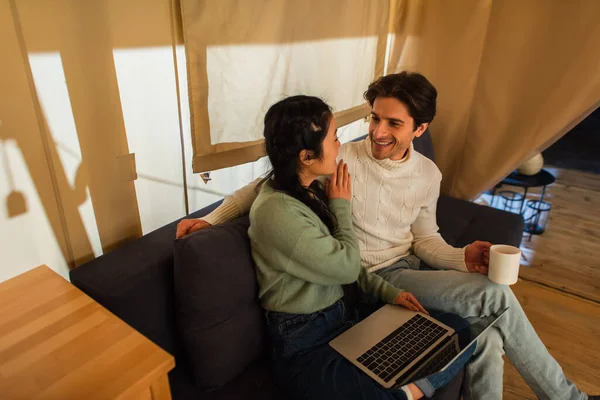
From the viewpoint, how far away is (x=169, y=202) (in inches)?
59.4

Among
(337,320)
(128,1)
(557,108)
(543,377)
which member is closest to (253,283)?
(337,320)

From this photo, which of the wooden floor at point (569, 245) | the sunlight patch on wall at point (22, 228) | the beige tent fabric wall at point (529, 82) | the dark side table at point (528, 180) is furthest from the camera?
the dark side table at point (528, 180)

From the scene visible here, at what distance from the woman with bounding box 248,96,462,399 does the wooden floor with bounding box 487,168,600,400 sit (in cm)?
88

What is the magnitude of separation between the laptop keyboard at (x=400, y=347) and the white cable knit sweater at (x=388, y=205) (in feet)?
0.97

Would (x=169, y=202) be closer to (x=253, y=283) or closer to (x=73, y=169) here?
(x=73, y=169)

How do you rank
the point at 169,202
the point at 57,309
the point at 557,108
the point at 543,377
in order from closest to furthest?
the point at 57,309 < the point at 543,377 < the point at 169,202 < the point at 557,108

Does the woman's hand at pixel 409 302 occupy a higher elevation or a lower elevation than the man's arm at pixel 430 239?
lower

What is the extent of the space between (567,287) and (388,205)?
1405 millimetres

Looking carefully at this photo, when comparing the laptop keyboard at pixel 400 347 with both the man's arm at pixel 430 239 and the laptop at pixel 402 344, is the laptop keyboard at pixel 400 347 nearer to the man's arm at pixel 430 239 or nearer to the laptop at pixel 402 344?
the laptop at pixel 402 344

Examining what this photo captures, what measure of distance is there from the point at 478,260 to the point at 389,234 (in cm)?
30

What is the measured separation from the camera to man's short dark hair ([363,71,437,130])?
1461 millimetres

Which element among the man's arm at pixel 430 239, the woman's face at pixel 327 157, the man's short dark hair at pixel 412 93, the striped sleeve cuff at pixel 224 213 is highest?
the man's short dark hair at pixel 412 93

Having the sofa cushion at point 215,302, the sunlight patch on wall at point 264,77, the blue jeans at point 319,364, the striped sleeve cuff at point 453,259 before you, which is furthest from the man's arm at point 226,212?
the striped sleeve cuff at point 453,259

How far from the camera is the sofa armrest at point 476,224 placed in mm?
1903
